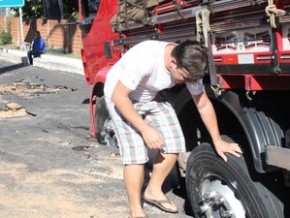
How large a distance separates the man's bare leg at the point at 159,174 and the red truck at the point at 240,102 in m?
0.13

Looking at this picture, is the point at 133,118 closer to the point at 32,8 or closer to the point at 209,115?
the point at 209,115

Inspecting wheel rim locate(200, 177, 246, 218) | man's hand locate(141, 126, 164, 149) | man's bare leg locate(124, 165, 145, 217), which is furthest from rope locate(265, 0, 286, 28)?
man's bare leg locate(124, 165, 145, 217)

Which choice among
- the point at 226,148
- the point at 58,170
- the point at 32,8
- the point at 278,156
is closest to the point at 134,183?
the point at 226,148

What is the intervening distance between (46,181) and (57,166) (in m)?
0.67

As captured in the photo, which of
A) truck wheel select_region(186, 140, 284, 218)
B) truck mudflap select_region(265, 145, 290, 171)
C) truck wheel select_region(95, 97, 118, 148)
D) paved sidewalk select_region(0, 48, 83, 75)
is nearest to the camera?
truck mudflap select_region(265, 145, 290, 171)

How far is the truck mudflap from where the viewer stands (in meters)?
3.49

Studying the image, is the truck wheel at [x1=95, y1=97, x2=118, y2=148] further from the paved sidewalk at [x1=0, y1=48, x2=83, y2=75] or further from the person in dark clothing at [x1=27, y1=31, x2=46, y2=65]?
the person in dark clothing at [x1=27, y1=31, x2=46, y2=65]

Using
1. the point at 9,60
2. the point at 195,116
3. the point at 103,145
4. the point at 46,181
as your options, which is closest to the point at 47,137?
the point at 103,145

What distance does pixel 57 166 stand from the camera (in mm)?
7059

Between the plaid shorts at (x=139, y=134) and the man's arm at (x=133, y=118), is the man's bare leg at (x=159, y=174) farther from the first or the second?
the man's arm at (x=133, y=118)

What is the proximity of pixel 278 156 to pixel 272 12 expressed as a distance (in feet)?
2.85

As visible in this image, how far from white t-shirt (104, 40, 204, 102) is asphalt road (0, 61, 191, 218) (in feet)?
4.26

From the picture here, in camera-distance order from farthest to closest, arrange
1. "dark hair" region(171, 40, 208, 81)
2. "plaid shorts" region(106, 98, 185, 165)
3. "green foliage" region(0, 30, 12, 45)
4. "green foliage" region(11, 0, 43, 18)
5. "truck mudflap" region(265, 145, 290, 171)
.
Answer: "green foliage" region(0, 30, 12, 45)
"green foliage" region(11, 0, 43, 18)
"plaid shorts" region(106, 98, 185, 165)
"dark hair" region(171, 40, 208, 81)
"truck mudflap" region(265, 145, 290, 171)

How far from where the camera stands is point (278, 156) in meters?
3.55
